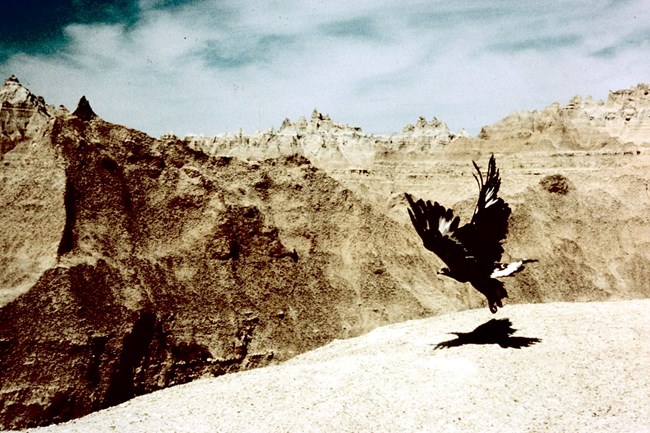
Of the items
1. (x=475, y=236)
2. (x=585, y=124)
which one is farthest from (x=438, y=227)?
(x=585, y=124)

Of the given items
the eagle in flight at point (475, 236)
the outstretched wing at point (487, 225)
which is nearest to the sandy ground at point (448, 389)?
the eagle in flight at point (475, 236)

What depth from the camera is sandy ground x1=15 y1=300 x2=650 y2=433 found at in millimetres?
9633

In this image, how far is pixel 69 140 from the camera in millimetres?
15477

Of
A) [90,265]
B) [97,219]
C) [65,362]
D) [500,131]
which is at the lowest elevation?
[65,362]

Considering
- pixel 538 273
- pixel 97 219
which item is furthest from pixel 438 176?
pixel 97 219

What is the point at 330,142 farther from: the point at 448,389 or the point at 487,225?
the point at 448,389

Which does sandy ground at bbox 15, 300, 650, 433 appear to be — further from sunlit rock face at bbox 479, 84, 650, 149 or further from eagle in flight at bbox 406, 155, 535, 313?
sunlit rock face at bbox 479, 84, 650, 149

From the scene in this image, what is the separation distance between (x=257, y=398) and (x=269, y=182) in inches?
442

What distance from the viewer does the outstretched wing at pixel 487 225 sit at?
12.8m

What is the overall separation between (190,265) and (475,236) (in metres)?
8.78

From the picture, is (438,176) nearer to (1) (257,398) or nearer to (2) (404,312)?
(2) (404,312)

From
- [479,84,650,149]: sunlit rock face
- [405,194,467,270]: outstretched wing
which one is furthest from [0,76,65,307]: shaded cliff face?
[479,84,650,149]: sunlit rock face

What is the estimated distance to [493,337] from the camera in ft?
44.2

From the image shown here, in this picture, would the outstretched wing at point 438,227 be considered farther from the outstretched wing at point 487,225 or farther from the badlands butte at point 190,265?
the badlands butte at point 190,265
